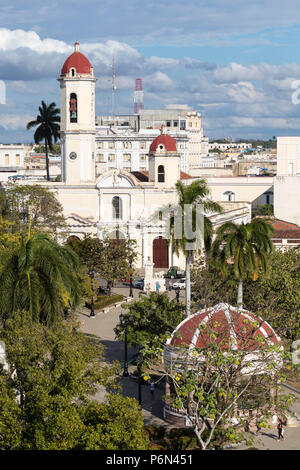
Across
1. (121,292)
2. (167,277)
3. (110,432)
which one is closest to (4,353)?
(110,432)

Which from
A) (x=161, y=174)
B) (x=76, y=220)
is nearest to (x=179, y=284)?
(x=76, y=220)

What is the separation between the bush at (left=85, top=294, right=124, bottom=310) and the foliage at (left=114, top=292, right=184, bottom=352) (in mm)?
13699

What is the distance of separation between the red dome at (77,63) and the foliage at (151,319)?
104 feet

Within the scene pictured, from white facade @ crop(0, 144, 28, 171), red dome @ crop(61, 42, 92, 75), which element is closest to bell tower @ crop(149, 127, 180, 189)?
red dome @ crop(61, 42, 92, 75)

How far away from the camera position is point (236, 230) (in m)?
34.0

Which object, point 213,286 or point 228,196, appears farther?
point 228,196

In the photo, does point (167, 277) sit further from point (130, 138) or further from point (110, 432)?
point (130, 138)

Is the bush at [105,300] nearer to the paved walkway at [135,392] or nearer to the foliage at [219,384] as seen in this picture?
the paved walkway at [135,392]

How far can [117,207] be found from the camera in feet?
210

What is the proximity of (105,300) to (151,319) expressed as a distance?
1574cm

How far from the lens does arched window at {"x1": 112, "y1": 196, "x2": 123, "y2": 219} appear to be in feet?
209

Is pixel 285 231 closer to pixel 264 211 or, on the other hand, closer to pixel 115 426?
pixel 264 211
